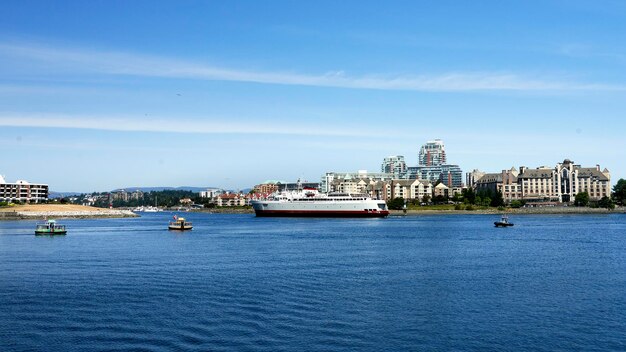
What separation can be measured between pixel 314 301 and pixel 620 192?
173585 mm

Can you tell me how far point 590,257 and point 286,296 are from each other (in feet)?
92.1

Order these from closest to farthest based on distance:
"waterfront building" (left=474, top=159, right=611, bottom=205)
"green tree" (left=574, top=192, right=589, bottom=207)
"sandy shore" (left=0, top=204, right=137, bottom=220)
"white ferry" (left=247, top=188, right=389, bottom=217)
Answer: "white ferry" (left=247, top=188, right=389, bottom=217) < "sandy shore" (left=0, top=204, right=137, bottom=220) < "green tree" (left=574, top=192, right=589, bottom=207) < "waterfront building" (left=474, top=159, right=611, bottom=205)

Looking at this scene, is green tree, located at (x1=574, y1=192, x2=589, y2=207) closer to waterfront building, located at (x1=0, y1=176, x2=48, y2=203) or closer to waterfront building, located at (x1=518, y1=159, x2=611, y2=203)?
waterfront building, located at (x1=518, y1=159, x2=611, y2=203)

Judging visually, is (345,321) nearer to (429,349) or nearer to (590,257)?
(429,349)

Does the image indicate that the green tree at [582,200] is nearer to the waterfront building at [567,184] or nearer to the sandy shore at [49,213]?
the waterfront building at [567,184]

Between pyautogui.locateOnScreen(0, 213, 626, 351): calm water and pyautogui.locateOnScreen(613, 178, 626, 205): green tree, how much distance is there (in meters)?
140

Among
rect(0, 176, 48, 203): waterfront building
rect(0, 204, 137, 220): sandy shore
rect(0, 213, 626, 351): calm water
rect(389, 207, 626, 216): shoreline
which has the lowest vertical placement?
rect(0, 213, 626, 351): calm water

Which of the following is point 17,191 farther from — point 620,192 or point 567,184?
point 620,192

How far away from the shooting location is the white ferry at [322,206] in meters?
129

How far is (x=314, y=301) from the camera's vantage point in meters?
28.5

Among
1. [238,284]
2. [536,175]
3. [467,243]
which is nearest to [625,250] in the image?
[467,243]

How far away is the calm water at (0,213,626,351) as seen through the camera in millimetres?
22250

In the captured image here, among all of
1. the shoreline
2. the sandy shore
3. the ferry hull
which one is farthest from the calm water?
the shoreline

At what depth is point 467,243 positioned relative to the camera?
60875 millimetres
